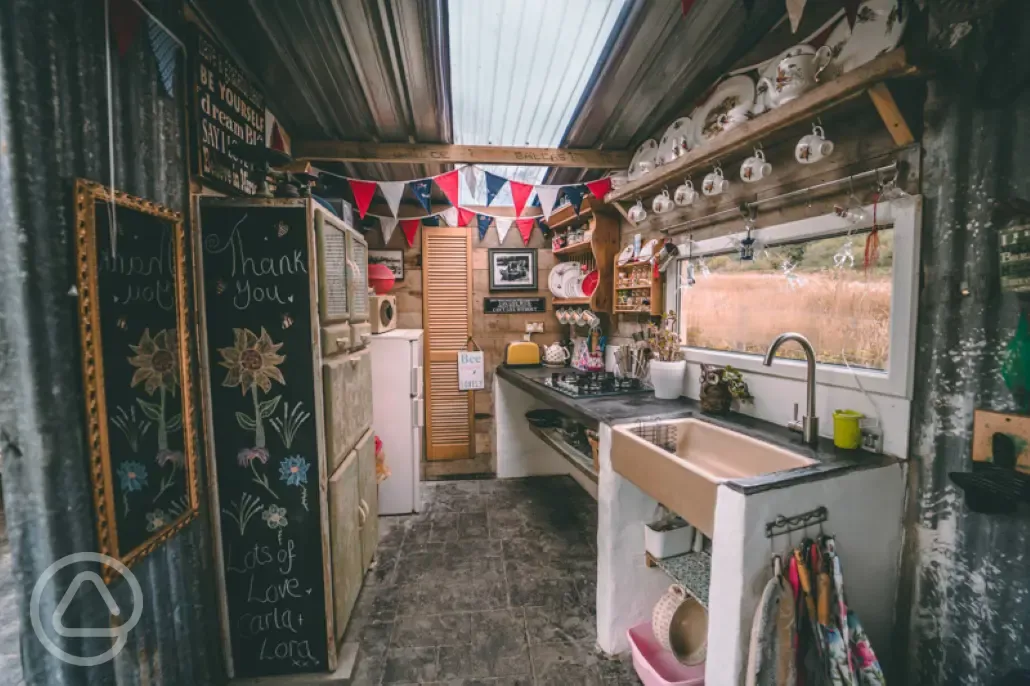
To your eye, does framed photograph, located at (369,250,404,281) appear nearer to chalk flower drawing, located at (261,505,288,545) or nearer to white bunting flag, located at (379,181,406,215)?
white bunting flag, located at (379,181,406,215)

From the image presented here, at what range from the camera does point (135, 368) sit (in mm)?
1191

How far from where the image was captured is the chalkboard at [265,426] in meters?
1.56

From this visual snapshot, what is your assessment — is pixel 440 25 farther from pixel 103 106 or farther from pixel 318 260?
pixel 103 106

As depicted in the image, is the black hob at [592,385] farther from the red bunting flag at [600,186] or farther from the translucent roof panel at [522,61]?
the translucent roof panel at [522,61]

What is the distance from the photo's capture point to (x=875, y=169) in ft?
4.62

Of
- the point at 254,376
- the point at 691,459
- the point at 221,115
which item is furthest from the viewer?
the point at 691,459

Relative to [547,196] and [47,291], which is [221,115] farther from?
[547,196]

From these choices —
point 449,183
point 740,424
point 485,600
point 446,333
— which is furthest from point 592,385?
point 446,333

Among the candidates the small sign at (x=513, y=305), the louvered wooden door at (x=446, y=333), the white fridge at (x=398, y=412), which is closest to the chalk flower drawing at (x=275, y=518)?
the white fridge at (x=398, y=412)

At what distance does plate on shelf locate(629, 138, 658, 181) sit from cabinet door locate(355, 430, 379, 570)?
7.13ft

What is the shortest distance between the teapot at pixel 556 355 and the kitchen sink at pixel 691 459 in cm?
189

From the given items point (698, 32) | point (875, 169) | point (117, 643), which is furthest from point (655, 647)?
point (698, 32)

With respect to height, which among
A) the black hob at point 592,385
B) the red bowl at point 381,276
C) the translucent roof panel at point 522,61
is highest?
the translucent roof panel at point 522,61

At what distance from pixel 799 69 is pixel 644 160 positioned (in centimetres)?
110
